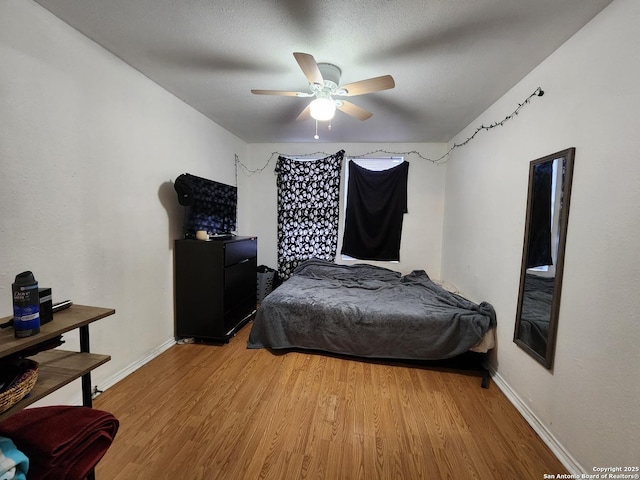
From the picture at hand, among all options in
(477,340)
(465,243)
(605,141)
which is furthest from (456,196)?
(605,141)

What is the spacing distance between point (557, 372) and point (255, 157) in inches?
163

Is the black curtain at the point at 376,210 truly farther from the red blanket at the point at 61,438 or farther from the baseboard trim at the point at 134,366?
the red blanket at the point at 61,438

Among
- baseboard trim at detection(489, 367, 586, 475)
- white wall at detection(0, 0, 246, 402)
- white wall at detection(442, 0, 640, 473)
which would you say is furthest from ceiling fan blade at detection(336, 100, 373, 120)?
baseboard trim at detection(489, 367, 586, 475)

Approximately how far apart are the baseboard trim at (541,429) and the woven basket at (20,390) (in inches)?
95.3

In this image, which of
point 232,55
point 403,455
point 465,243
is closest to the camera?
point 403,455

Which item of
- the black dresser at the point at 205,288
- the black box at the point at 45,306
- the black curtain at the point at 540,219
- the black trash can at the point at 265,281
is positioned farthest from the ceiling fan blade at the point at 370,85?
the black trash can at the point at 265,281

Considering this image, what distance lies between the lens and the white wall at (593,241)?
3.87 ft

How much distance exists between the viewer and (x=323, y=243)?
4098mm

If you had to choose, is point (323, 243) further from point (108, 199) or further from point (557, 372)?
point (557, 372)

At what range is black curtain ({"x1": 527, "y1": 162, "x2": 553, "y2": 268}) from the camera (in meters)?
1.69

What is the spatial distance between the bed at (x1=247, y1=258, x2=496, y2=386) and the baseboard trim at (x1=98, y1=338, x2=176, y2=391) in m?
0.77

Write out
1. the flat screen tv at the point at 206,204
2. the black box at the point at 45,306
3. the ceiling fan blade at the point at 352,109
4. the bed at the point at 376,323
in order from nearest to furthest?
the black box at the point at 45,306
the ceiling fan blade at the point at 352,109
the bed at the point at 376,323
the flat screen tv at the point at 206,204

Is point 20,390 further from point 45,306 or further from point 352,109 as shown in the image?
point 352,109

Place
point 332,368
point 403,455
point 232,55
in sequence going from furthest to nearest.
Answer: point 332,368
point 232,55
point 403,455
